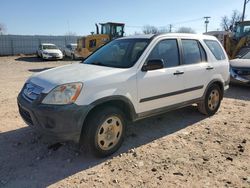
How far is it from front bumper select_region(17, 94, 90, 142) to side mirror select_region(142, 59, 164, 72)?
1272 millimetres

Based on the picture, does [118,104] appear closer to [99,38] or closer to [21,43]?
[99,38]

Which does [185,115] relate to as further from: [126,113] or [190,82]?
[126,113]

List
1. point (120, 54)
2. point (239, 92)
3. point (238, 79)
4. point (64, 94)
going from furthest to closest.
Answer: point (238, 79) → point (239, 92) → point (120, 54) → point (64, 94)

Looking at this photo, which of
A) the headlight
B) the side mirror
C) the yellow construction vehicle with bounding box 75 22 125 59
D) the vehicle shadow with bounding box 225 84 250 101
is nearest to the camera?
the headlight

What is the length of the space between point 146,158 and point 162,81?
1385 mm

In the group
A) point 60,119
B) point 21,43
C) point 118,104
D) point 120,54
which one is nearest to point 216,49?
point 120,54

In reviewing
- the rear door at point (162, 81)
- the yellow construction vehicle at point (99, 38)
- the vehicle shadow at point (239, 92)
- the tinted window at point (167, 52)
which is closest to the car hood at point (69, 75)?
the rear door at point (162, 81)

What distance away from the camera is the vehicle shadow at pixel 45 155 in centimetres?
347

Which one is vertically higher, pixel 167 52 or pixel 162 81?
pixel 167 52

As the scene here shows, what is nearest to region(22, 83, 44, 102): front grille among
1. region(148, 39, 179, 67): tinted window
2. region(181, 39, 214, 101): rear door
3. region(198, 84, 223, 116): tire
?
region(148, 39, 179, 67): tinted window

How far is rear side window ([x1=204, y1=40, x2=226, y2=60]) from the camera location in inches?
228

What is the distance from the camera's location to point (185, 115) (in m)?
6.09

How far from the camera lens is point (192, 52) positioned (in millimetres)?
5305

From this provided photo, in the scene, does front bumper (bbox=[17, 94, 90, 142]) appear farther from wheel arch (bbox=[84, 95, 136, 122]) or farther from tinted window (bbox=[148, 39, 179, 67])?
tinted window (bbox=[148, 39, 179, 67])
